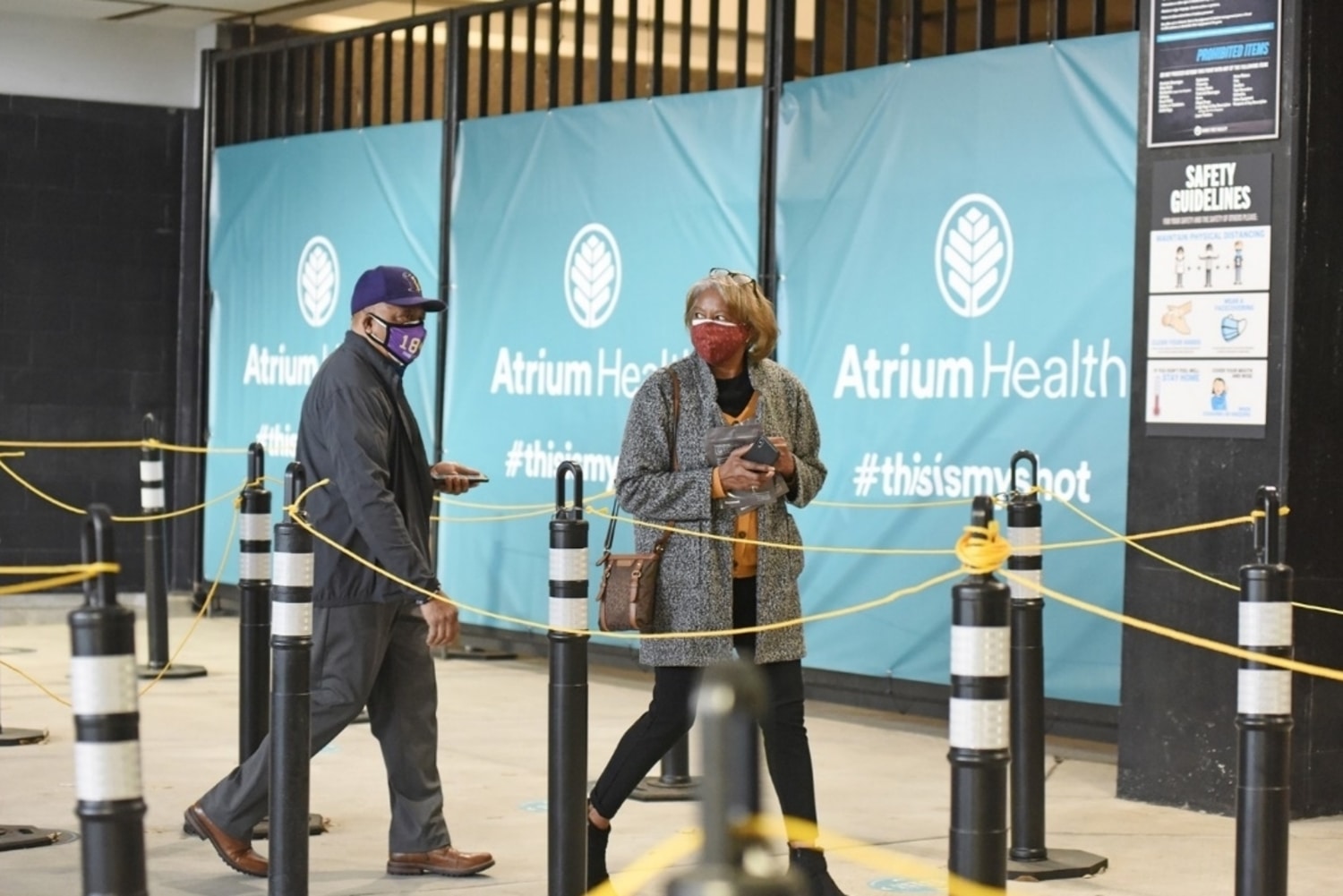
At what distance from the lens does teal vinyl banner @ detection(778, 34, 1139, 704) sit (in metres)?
8.68

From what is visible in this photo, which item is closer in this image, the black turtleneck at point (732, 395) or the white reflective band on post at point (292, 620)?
the white reflective band on post at point (292, 620)

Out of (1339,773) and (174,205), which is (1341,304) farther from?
(174,205)

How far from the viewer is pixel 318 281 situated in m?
13.3

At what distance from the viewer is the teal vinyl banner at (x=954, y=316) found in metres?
8.68

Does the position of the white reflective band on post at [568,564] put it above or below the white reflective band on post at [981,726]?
above

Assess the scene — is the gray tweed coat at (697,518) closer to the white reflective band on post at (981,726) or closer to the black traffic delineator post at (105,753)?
the white reflective band on post at (981,726)

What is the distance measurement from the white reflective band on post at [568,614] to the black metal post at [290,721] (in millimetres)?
630

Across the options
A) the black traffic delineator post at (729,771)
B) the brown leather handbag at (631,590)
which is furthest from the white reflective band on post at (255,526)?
the black traffic delineator post at (729,771)

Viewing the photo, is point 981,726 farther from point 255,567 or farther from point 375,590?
point 255,567

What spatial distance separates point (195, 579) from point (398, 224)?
3.33 m

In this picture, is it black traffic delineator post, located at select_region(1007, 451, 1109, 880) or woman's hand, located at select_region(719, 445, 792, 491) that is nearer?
woman's hand, located at select_region(719, 445, 792, 491)

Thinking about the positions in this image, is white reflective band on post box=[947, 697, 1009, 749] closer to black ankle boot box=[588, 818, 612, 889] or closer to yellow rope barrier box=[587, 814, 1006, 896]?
yellow rope barrier box=[587, 814, 1006, 896]

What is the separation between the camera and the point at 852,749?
9.09 metres

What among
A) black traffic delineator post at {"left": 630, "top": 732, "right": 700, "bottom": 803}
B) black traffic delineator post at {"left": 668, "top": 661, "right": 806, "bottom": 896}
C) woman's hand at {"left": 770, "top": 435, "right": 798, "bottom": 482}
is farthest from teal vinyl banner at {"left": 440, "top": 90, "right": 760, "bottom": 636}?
black traffic delineator post at {"left": 668, "top": 661, "right": 806, "bottom": 896}
